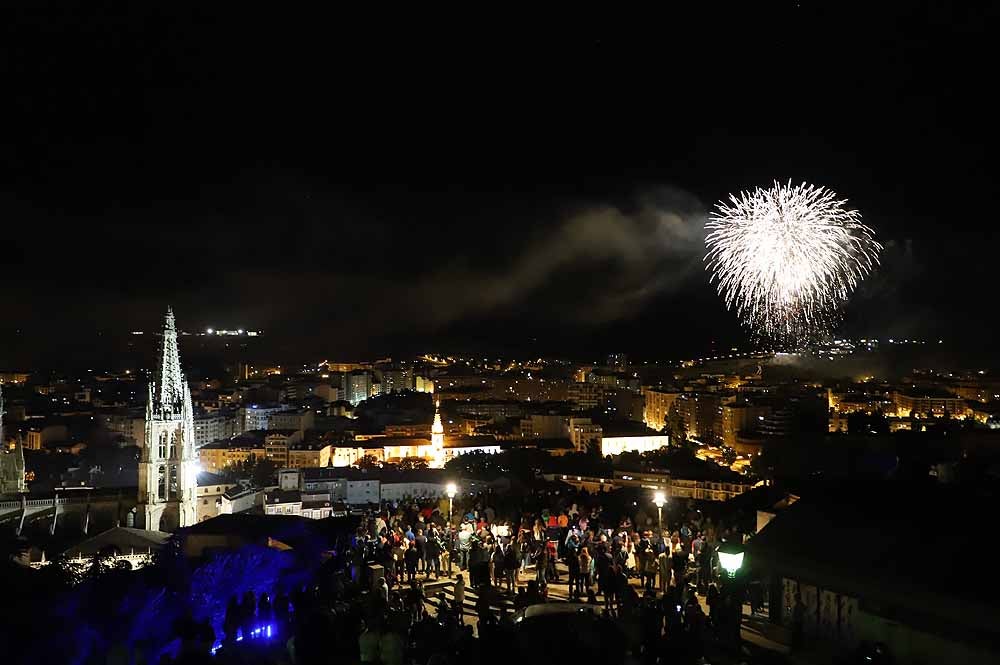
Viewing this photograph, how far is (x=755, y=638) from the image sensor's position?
629cm

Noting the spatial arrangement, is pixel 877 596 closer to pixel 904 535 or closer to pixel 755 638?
pixel 904 535

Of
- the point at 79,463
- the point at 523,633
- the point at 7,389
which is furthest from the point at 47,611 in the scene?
the point at 7,389

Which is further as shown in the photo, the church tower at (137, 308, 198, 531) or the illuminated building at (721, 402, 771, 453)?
the illuminated building at (721, 402, 771, 453)

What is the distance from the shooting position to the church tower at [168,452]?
1838cm

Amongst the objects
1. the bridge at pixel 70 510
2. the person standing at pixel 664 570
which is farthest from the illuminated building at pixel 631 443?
the person standing at pixel 664 570

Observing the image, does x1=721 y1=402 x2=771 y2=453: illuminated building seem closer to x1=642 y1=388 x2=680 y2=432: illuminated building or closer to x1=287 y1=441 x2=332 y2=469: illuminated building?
x1=642 y1=388 x2=680 y2=432: illuminated building

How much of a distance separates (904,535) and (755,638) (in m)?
1.39

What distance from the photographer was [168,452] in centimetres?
1864

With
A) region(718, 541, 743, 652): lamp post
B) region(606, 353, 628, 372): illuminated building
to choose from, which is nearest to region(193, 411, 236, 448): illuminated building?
region(606, 353, 628, 372): illuminated building

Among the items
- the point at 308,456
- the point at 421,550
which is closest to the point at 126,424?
the point at 308,456

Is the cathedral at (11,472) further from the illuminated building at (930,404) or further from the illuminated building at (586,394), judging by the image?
the illuminated building at (586,394)

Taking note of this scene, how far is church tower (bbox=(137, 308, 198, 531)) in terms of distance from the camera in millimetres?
18375

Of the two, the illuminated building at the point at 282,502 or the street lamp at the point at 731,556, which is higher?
the street lamp at the point at 731,556

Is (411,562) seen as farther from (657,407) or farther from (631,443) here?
(657,407)
